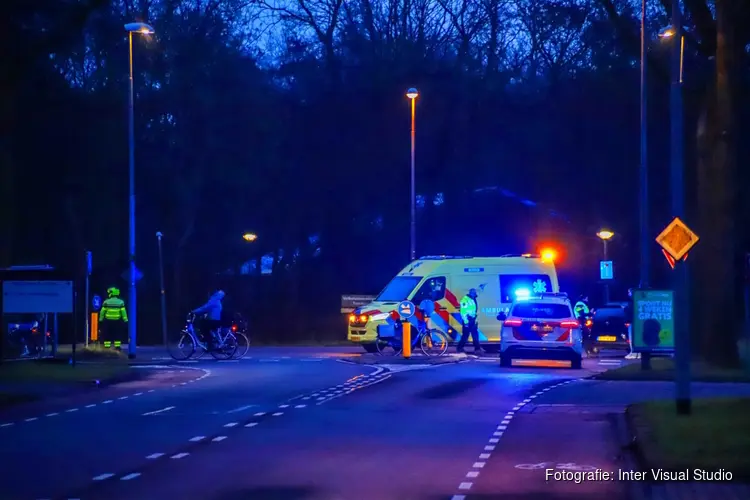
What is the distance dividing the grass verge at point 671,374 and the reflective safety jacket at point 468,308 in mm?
7285

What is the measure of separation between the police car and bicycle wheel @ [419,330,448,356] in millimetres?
5192

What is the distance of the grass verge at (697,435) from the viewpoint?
13.1m

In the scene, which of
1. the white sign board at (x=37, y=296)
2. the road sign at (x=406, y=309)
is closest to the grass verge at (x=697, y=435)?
the white sign board at (x=37, y=296)

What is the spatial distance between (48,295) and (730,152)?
49.3 feet

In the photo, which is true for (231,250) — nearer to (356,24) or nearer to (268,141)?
(268,141)

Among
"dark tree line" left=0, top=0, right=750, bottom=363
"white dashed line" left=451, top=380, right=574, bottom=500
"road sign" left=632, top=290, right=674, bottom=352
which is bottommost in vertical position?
"white dashed line" left=451, top=380, right=574, bottom=500

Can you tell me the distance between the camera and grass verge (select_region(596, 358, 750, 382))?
26781 millimetres

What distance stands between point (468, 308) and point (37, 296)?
12.6 meters

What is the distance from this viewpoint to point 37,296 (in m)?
28.7

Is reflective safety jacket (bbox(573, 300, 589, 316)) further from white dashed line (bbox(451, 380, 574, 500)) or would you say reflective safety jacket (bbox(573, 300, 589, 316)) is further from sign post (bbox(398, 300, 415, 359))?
white dashed line (bbox(451, 380, 574, 500))

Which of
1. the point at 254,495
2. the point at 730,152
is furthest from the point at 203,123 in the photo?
the point at 254,495

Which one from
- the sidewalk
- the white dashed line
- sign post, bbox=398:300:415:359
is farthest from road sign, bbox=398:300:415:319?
the white dashed line

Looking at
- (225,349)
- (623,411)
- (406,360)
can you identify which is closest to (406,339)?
(406,360)

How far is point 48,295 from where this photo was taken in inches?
1131
